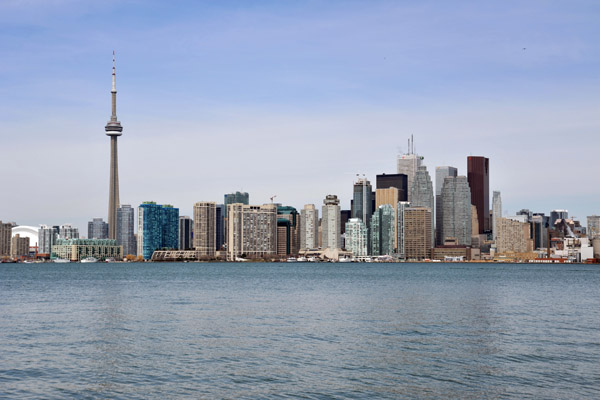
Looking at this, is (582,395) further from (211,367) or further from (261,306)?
(261,306)

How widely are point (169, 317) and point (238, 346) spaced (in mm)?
22212

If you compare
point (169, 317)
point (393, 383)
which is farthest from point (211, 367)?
point (169, 317)

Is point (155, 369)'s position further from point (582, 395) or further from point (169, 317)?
point (169, 317)

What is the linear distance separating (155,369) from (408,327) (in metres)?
27.9

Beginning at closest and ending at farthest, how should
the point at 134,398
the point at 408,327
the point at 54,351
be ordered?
the point at 134,398, the point at 54,351, the point at 408,327

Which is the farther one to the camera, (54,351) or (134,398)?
(54,351)

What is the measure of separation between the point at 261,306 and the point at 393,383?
1931 inches

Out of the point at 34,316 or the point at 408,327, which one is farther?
the point at 34,316

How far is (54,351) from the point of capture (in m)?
49.0

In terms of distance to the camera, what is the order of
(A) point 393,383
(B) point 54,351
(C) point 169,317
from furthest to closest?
(C) point 169,317, (B) point 54,351, (A) point 393,383

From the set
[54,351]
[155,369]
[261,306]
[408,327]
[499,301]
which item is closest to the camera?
[155,369]

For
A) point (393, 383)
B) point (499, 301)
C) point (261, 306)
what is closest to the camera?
point (393, 383)

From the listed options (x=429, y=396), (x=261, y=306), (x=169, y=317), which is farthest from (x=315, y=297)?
(x=429, y=396)

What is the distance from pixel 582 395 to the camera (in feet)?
119
